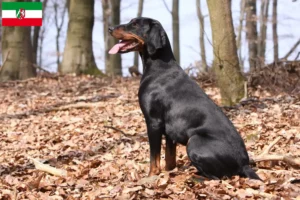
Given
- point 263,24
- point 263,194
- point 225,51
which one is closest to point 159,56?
point 263,194

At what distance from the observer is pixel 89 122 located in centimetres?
873

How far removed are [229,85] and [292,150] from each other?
283 centimetres

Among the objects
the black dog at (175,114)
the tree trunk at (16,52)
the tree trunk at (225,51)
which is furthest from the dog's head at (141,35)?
the tree trunk at (16,52)

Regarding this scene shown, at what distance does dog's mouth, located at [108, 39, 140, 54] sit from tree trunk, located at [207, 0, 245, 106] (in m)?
3.32

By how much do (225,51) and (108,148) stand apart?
9.12 feet

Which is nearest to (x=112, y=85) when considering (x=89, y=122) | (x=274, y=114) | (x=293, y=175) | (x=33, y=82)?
(x=33, y=82)

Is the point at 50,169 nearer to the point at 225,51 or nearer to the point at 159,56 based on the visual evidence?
the point at 159,56

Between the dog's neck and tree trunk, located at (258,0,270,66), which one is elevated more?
tree trunk, located at (258,0,270,66)

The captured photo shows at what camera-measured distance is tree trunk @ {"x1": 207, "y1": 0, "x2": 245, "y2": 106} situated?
27.2ft

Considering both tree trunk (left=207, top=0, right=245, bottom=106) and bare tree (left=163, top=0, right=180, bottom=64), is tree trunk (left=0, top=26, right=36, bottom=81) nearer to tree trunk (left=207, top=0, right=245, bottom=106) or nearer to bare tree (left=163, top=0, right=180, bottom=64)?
tree trunk (left=207, top=0, right=245, bottom=106)

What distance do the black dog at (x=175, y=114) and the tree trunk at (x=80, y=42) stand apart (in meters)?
9.87

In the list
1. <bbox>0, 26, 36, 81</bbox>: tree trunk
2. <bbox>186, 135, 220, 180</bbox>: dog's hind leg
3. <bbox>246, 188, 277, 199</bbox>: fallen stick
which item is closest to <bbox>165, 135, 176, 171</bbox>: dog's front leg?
<bbox>186, 135, 220, 180</bbox>: dog's hind leg

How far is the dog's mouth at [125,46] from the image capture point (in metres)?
5.26

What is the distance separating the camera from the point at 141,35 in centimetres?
525
